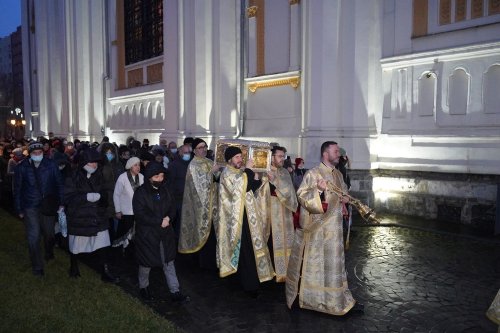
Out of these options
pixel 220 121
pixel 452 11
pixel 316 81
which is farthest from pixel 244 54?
pixel 452 11

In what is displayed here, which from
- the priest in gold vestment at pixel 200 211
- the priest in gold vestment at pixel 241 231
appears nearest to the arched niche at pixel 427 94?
the priest in gold vestment at pixel 200 211

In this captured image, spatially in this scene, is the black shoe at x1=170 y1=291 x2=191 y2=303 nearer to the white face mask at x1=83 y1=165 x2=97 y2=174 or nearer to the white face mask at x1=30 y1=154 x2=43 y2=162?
the white face mask at x1=83 y1=165 x2=97 y2=174

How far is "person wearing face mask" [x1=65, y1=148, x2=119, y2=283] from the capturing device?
6184mm

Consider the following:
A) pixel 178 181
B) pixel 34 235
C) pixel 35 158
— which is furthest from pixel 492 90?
pixel 34 235

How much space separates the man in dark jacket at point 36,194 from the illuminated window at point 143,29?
1397 centimetres

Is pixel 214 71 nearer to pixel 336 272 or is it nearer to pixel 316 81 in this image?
pixel 316 81

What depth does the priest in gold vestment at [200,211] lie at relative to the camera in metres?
6.97

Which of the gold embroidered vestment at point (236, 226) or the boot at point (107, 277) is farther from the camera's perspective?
the boot at point (107, 277)

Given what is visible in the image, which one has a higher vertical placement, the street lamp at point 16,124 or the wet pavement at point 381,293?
the street lamp at point 16,124

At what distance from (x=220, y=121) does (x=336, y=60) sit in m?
5.07

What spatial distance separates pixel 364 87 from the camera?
11250mm

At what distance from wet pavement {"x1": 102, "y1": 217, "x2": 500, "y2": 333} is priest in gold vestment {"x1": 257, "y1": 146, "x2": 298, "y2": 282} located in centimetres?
43

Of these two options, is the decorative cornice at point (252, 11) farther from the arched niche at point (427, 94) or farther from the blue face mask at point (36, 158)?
the blue face mask at point (36, 158)

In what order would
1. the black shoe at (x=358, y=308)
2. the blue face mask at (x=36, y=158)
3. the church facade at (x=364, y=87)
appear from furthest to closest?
the church facade at (x=364, y=87) → the blue face mask at (x=36, y=158) → the black shoe at (x=358, y=308)
